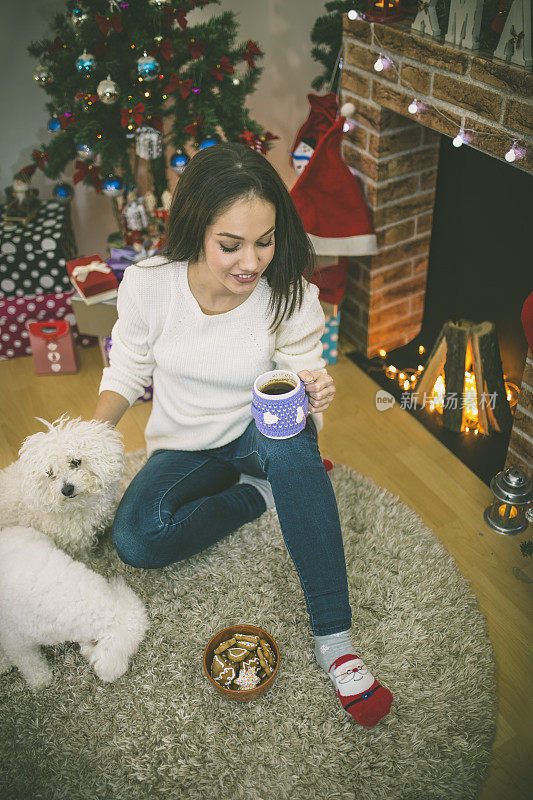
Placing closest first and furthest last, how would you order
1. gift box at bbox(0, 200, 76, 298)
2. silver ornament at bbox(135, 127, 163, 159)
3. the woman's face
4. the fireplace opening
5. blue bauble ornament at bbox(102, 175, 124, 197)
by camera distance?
1. the woman's face
2. the fireplace opening
3. silver ornament at bbox(135, 127, 163, 159)
4. blue bauble ornament at bbox(102, 175, 124, 197)
5. gift box at bbox(0, 200, 76, 298)

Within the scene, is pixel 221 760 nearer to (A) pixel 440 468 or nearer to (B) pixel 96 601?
(B) pixel 96 601

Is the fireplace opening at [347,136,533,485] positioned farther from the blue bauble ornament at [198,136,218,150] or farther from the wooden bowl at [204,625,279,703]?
the wooden bowl at [204,625,279,703]

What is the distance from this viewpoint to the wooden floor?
56.2 inches

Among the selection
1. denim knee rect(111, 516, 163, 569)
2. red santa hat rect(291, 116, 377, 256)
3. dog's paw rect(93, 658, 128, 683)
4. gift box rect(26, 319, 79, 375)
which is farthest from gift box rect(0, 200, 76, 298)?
dog's paw rect(93, 658, 128, 683)

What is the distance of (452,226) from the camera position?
2262mm

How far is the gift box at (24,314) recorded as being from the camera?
238 cm

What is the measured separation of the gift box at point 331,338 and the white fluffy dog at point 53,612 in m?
1.21

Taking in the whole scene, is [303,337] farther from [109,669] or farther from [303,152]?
[303,152]

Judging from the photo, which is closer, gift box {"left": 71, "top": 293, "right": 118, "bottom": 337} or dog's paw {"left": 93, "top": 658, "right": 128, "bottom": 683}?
dog's paw {"left": 93, "top": 658, "right": 128, "bottom": 683}

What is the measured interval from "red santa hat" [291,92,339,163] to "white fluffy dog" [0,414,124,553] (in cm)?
134

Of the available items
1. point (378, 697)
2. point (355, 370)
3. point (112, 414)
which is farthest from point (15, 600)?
point (355, 370)

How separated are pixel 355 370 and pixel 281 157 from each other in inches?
41.7

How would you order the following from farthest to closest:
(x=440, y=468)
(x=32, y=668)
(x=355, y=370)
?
(x=355, y=370)
(x=440, y=468)
(x=32, y=668)

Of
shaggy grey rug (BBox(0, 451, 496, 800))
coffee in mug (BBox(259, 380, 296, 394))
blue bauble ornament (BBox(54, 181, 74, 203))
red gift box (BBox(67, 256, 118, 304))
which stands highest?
blue bauble ornament (BBox(54, 181, 74, 203))
